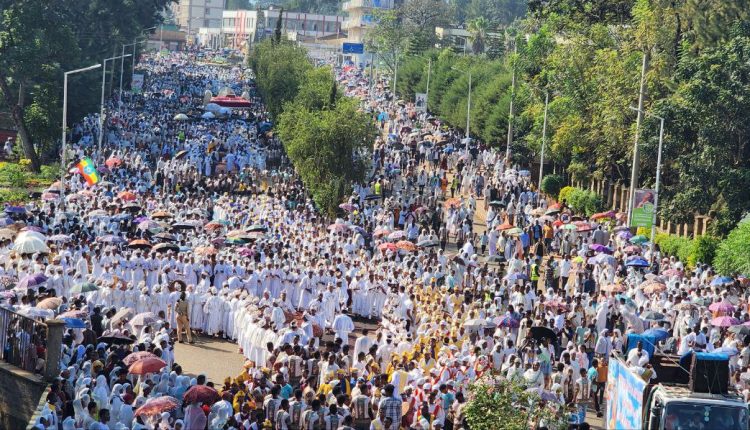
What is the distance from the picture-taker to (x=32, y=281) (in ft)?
85.1

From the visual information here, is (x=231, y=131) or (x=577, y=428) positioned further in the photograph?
(x=231, y=131)

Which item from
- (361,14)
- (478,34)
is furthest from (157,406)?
(361,14)

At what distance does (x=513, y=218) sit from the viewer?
4181 cm

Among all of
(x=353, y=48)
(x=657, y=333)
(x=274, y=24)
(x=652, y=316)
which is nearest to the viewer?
(x=657, y=333)

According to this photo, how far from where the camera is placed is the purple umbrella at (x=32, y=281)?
2583 centimetres

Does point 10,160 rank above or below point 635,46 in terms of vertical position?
below

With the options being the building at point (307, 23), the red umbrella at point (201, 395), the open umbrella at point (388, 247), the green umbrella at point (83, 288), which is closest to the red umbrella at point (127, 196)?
the open umbrella at point (388, 247)

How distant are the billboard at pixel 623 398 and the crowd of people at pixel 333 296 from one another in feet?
1.58

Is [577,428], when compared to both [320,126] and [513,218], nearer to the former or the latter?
[513,218]

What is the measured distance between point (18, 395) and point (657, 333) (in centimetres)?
1086

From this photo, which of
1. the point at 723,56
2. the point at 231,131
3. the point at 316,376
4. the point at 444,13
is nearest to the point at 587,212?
the point at 723,56

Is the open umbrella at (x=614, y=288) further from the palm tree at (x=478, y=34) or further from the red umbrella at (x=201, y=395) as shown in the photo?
the palm tree at (x=478, y=34)

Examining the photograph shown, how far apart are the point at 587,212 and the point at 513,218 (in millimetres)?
6243

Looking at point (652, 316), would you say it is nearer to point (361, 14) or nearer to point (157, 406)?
point (157, 406)
